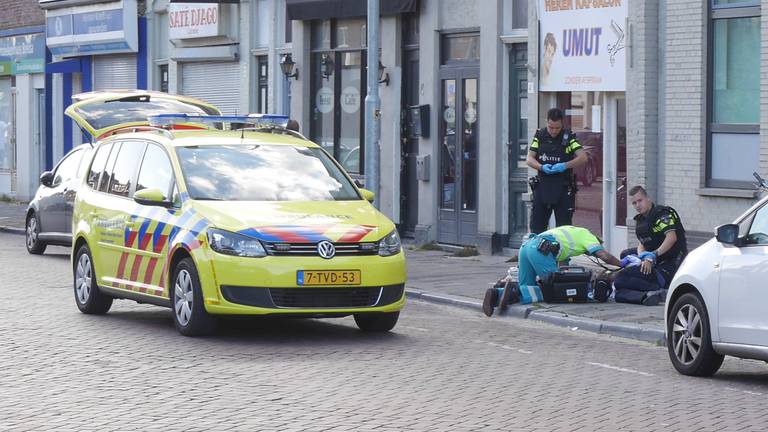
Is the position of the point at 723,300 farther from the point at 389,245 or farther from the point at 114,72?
the point at 114,72

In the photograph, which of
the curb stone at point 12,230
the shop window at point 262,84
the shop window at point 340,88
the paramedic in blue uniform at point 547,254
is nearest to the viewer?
the paramedic in blue uniform at point 547,254

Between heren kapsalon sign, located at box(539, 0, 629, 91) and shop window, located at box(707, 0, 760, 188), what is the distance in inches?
62.3

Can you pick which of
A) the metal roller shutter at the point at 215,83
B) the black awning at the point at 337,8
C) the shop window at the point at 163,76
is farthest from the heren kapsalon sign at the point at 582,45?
the shop window at the point at 163,76

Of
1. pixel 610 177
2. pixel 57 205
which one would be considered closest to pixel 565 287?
pixel 610 177

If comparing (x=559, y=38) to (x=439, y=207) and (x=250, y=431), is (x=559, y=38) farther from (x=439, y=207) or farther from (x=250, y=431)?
(x=250, y=431)

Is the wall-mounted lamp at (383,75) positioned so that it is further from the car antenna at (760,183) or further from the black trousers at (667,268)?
the black trousers at (667,268)

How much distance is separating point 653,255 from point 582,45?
5.67 meters

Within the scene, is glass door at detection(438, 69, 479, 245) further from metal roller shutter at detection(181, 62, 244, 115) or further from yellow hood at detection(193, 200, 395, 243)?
yellow hood at detection(193, 200, 395, 243)

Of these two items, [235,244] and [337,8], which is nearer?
[235,244]

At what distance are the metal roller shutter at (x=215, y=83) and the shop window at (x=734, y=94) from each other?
13351mm

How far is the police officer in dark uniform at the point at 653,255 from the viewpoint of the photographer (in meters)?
15.8

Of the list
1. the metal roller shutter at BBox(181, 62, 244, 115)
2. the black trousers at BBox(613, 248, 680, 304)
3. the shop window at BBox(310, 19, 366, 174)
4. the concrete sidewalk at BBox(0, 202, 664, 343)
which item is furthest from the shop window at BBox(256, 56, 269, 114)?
the black trousers at BBox(613, 248, 680, 304)

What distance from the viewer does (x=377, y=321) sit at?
13.6 metres

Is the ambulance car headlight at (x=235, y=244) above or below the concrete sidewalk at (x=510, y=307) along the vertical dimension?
above
